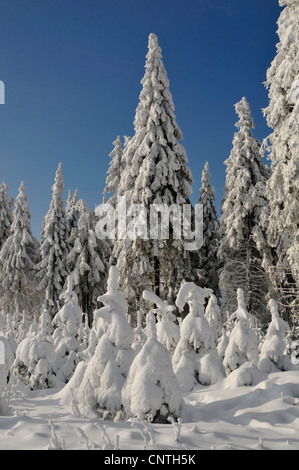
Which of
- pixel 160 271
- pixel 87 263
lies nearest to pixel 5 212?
pixel 87 263

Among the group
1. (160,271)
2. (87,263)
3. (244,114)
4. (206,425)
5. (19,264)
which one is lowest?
(206,425)

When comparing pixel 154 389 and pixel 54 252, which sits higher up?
pixel 54 252

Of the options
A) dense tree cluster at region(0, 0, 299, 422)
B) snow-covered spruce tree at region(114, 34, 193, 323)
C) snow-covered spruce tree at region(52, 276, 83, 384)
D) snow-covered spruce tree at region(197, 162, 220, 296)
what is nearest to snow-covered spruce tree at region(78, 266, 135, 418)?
dense tree cluster at region(0, 0, 299, 422)

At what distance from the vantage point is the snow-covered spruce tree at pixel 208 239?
2492 cm

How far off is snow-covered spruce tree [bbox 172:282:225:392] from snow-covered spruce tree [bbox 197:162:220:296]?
13.7 m

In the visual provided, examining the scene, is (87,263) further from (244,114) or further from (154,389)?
(154,389)

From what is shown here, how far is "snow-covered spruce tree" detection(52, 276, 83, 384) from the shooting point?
39.8 feet

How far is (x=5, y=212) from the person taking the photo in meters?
30.7

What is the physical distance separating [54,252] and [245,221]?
46.7 feet

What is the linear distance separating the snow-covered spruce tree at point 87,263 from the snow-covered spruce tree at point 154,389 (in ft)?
63.9

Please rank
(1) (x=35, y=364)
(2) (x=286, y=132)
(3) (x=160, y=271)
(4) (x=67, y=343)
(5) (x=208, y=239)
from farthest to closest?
(5) (x=208, y=239) < (3) (x=160, y=271) < (4) (x=67, y=343) < (2) (x=286, y=132) < (1) (x=35, y=364)

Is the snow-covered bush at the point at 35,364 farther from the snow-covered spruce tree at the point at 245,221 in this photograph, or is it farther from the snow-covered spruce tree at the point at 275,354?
the snow-covered spruce tree at the point at 245,221
